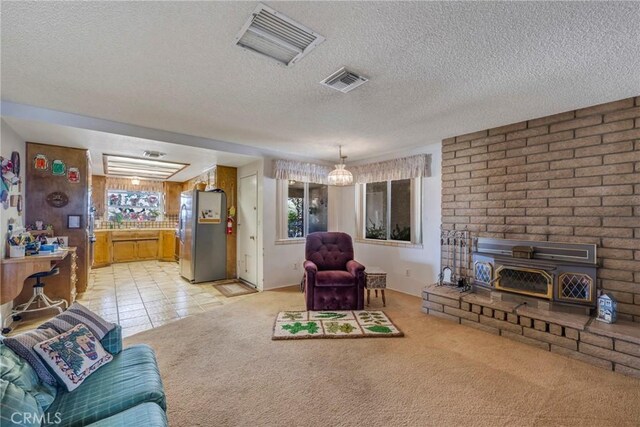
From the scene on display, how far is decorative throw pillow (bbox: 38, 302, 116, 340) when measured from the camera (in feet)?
5.46

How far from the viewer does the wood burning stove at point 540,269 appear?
9.24ft

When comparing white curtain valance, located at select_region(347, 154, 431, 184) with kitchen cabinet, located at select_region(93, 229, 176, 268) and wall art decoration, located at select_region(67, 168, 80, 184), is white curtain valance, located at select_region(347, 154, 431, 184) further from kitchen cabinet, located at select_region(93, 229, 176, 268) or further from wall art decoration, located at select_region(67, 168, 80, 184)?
kitchen cabinet, located at select_region(93, 229, 176, 268)

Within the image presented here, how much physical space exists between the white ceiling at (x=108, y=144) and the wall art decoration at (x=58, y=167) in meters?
0.31

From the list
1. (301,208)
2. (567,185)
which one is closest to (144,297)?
(301,208)

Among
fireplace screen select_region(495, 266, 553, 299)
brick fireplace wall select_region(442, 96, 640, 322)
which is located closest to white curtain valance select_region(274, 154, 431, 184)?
brick fireplace wall select_region(442, 96, 640, 322)

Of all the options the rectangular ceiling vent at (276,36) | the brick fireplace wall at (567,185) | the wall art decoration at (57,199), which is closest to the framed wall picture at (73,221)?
the wall art decoration at (57,199)

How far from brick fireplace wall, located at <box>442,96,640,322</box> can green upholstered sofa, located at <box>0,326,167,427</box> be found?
12.4ft

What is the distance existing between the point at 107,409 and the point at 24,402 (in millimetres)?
306

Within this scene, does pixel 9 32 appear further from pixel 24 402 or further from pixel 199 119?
pixel 24 402

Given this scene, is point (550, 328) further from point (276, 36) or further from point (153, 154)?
point (153, 154)

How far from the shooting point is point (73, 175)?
164 inches

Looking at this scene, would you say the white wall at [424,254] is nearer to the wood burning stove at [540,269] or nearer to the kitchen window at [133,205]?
the wood burning stove at [540,269]

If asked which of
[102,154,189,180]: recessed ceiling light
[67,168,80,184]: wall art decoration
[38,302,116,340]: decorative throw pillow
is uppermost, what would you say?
[102,154,189,180]: recessed ceiling light

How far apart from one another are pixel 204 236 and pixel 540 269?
5.08 metres
